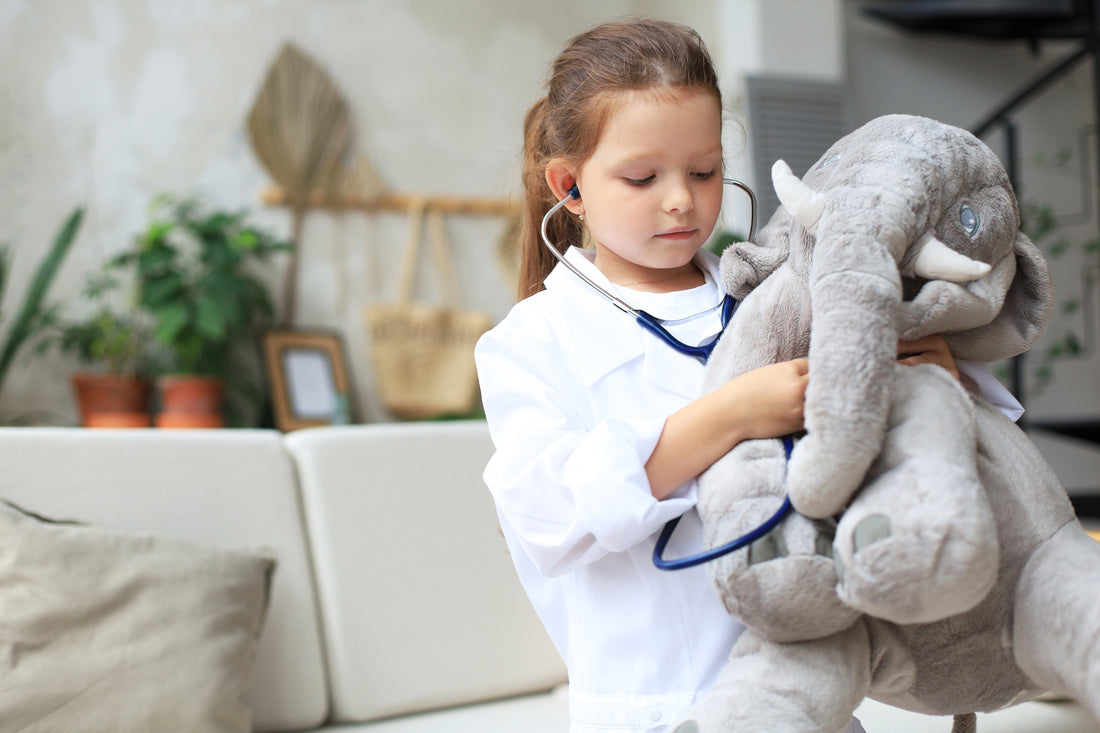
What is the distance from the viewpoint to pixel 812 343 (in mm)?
726

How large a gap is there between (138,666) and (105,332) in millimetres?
2085

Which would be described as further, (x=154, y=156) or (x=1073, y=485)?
(x=1073, y=485)

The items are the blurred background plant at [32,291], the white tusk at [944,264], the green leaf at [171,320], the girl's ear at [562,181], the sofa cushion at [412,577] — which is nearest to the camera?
the white tusk at [944,264]

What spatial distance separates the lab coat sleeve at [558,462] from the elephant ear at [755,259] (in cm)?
15

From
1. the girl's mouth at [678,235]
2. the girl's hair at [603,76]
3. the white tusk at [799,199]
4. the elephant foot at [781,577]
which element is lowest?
the elephant foot at [781,577]

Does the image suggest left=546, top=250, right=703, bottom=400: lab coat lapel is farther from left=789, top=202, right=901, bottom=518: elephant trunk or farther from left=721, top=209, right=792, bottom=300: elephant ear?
left=789, top=202, right=901, bottom=518: elephant trunk

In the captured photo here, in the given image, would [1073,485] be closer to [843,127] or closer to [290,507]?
[843,127]

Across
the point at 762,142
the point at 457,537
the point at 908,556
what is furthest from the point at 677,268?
the point at 762,142

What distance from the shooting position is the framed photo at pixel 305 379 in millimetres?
3369

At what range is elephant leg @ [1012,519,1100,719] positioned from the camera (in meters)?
0.67

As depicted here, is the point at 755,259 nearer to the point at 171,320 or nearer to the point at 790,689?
the point at 790,689

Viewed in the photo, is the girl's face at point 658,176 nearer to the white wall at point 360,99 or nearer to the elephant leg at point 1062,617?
the elephant leg at point 1062,617

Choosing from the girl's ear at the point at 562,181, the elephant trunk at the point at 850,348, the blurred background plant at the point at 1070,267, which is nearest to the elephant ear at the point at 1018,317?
the elephant trunk at the point at 850,348

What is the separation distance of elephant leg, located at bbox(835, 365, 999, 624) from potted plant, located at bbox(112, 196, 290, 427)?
2614mm
